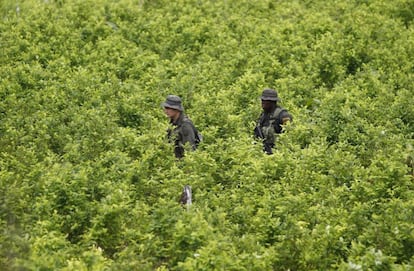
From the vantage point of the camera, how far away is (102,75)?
47.6 ft

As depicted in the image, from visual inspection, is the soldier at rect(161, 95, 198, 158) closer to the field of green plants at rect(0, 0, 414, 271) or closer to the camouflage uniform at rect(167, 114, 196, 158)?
the camouflage uniform at rect(167, 114, 196, 158)

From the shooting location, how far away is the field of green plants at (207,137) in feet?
23.9

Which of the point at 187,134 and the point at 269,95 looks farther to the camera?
the point at 269,95

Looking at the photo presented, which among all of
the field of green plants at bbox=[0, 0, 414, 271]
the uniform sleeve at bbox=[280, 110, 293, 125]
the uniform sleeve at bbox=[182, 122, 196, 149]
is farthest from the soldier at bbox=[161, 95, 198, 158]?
the uniform sleeve at bbox=[280, 110, 293, 125]

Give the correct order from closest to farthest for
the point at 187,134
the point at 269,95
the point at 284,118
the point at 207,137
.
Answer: the point at 187,134
the point at 269,95
the point at 284,118
the point at 207,137

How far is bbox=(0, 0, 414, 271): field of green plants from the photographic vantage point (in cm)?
728

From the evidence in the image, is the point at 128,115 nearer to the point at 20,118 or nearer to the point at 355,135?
the point at 20,118

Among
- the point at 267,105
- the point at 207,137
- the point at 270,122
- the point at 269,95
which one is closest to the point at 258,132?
the point at 270,122

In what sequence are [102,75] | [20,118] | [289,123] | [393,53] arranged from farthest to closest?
[393,53] < [102,75] < [20,118] < [289,123]

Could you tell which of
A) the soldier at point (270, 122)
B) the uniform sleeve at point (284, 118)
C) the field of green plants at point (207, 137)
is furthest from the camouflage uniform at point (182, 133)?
the uniform sleeve at point (284, 118)

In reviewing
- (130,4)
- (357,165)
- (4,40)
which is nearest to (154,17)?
(130,4)

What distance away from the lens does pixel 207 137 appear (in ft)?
36.3

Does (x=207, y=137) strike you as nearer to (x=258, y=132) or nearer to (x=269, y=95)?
(x=258, y=132)

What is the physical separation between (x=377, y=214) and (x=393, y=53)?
8411 mm
